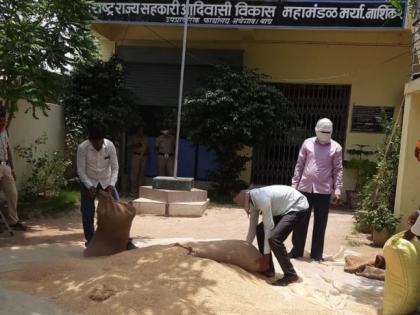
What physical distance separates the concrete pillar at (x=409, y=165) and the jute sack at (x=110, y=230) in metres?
3.81

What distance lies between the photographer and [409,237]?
400cm

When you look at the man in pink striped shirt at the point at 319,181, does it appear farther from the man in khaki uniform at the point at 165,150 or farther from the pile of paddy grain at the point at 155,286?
the man in khaki uniform at the point at 165,150

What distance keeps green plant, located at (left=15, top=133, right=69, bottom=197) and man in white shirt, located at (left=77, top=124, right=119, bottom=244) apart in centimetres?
339

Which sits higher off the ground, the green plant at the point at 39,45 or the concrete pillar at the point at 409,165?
the green plant at the point at 39,45

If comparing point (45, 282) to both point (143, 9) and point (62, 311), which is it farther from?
point (143, 9)

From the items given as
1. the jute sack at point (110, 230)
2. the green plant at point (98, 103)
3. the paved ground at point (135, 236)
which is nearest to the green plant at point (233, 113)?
the green plant at point (98, 103)

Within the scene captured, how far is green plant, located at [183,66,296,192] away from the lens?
9891 mm

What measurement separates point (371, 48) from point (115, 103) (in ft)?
18.8

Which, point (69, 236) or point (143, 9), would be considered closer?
point (69, 236)

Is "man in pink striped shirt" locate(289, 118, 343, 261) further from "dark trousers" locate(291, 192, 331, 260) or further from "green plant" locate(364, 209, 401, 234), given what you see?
"green plant" locate(364, 209, 401, 234)

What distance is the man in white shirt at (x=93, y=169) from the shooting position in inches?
214

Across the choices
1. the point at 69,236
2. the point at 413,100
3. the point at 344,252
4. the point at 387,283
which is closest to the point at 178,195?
the point at 69,236

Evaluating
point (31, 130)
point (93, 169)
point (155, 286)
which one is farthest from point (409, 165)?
point (31, 130)

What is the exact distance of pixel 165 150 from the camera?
1085 centimetres
